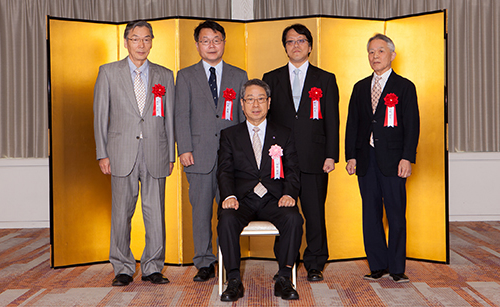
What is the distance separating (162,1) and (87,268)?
370cm

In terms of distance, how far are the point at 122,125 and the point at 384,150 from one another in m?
1.85

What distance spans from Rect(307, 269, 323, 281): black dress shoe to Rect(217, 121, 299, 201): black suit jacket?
648 mm

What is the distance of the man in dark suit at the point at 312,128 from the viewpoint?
3.27 metres

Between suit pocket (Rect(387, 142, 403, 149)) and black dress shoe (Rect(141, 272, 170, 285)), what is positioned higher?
suit pocket (Rect(387, 142, 403, 149))

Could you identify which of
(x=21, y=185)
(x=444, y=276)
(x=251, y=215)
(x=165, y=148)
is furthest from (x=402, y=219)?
(x=21, y=185)

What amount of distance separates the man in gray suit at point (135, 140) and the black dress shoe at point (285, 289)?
858mm

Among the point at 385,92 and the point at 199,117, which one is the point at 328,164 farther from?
the point at 199,117

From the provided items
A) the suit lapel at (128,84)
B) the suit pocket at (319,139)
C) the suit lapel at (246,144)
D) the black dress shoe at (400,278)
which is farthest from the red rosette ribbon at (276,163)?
the black dress shoe at (400,278)

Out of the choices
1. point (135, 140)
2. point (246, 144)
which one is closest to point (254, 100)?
point (246, 144)

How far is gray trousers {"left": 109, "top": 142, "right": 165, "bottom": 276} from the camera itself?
3.14m

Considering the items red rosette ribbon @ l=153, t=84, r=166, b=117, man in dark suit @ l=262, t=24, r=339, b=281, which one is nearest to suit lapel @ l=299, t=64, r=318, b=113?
man in dark suit @ l=262, t=24, r=339, b=281

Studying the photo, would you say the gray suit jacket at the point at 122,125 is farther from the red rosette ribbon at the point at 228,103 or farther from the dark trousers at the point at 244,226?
the dark trousers at the point at 244,226

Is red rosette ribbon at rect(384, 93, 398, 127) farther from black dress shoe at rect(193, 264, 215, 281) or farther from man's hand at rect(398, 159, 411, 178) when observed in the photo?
black dress shoe at rect(193, 264, 215, 281)

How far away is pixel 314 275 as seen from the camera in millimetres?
3189
